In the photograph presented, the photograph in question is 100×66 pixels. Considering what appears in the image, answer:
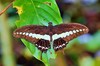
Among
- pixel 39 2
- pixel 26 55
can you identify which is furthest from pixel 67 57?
pixel 39 2

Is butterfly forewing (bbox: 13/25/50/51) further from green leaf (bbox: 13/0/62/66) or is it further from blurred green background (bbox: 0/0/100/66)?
blurred green background (bbox: 0/0/100/66)

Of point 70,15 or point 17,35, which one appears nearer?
point 17,35

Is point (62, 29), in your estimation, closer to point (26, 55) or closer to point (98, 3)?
point (26, 55)

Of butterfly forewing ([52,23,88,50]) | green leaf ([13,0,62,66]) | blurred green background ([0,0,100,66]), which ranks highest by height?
green leaf ([13,0,62,66])

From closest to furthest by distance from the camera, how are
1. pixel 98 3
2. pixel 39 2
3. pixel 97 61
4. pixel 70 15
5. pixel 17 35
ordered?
pixel 17 35
pixel 39 2
pixel 97 61
pixel 70 15
pixel 98 3

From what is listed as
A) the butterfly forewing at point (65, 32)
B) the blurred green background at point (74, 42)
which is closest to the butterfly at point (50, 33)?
the butterfly forewing at point (65, 32)

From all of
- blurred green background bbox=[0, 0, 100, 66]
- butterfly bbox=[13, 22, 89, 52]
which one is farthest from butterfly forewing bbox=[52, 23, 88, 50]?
blurred green background bbox=[0, 0, 100, 66]

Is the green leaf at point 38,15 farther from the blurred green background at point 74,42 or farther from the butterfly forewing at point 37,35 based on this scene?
the blurred green background at point 74,42
